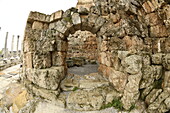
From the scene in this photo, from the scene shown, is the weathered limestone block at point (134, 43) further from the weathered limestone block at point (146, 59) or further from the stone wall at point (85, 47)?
the stone wall at point (85, 47)

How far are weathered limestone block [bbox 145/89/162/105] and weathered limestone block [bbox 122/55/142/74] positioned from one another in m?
0.74

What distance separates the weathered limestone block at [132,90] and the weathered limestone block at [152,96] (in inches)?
12.5

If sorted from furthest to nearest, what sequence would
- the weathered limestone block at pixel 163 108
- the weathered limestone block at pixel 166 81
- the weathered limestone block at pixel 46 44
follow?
the weathered limestone block at pixel 46 44
the weathered limestone block at pixel 166 81
the weathered limestone block at pixel 163 108

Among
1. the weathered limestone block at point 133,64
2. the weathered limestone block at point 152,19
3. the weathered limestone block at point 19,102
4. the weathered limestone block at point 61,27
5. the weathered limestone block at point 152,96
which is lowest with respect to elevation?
the weathered limestone block at point 19,102

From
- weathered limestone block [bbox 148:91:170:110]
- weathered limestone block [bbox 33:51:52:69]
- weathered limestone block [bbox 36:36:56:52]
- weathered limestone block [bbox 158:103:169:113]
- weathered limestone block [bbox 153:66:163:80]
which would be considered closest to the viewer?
weathered limestone block [bbox 158:103:169:113]

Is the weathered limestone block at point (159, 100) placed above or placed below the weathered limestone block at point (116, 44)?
below

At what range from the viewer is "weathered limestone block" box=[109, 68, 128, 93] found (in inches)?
96.8

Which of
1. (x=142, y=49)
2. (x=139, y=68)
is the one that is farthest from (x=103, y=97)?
(x=142, y=49)

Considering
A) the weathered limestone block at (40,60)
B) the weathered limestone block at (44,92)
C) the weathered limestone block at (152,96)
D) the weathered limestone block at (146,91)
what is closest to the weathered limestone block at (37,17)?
the weathered limestone block at (40,60)

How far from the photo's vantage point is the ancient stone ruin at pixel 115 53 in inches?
90.6

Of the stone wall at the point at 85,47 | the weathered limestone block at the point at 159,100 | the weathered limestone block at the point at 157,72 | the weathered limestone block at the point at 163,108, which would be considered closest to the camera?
the weathered limestone block at the point at 163,108

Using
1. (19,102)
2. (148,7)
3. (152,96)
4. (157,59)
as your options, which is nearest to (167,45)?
(157,59)

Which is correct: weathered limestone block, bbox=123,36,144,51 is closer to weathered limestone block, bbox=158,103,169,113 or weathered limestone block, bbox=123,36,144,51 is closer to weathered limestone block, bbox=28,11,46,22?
weathered limestone block, bbox=158,103,169,113

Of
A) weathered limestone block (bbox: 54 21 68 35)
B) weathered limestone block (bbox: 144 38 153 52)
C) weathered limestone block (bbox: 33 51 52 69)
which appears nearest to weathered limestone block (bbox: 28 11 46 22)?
weathered limestone block (bbox: 54 21 68 35)
